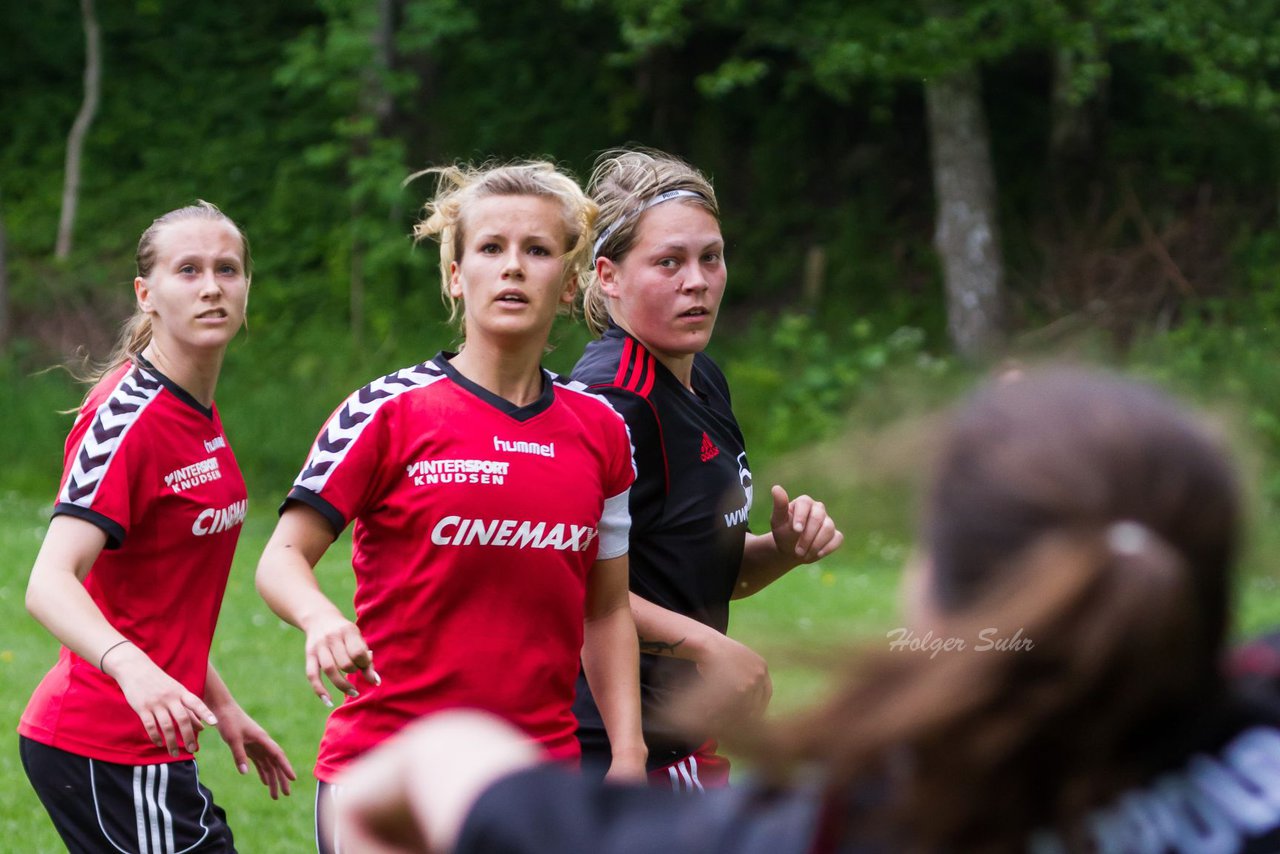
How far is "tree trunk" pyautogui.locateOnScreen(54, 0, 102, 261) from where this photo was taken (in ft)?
59.6

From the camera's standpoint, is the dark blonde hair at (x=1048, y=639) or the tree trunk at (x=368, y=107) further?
the tree trunk at (x=368, y=107)

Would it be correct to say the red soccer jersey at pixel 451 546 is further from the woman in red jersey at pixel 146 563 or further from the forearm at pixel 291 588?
the woman in red jersey at pixel 146 563

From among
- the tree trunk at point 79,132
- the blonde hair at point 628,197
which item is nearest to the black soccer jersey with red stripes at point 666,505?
the blonde hair at point 628,197

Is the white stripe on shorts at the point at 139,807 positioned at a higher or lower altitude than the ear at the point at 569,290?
lower

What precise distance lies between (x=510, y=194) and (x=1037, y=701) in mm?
2324

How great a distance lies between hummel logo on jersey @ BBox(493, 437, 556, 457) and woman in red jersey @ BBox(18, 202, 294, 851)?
0.85 meters

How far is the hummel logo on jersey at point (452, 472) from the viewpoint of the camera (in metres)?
3.02

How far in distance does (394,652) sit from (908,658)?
6.36 ft

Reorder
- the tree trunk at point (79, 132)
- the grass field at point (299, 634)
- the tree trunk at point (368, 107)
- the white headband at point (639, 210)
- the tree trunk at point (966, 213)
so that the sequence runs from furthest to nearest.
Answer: the tree trunk at point (79, 132)
the tree trunk at point (368, 107)
the tree trunk at point (966, 213)
the white headband at point (639, 210)
the grass field at point (299, 634)

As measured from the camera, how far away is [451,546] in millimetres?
3006

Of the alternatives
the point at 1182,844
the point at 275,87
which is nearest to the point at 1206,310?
the point at 275,87

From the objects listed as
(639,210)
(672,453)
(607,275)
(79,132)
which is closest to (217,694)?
(672,453)

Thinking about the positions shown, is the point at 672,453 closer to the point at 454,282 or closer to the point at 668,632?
the point at 668,632

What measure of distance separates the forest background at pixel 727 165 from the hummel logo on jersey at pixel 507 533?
10.7 metres
